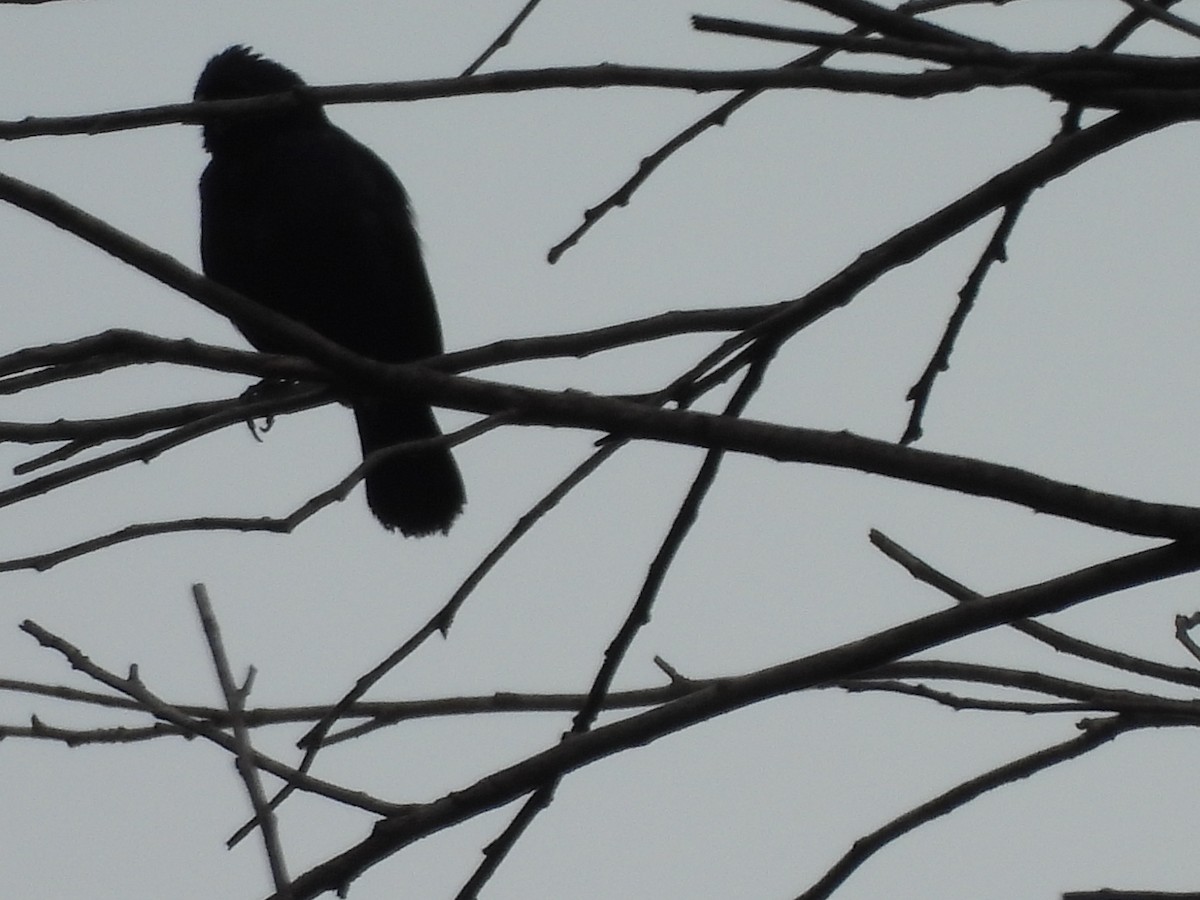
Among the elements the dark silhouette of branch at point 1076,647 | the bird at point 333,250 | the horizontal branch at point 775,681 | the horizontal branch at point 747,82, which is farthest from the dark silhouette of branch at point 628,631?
the bird at point 333,250

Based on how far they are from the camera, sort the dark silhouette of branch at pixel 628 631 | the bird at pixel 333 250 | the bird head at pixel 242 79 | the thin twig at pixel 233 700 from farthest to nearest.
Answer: the bird head at pixel 242 79
the bird at pixel 333 250
the dark silhouette of branch at pixel 628 631
the thin twig at pixel 233 700

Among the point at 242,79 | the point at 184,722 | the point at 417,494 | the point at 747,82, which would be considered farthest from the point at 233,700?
the point at 242,79

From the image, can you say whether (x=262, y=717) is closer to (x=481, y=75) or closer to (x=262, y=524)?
(x=262, y=524)

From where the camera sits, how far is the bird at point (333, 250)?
4.25 metres

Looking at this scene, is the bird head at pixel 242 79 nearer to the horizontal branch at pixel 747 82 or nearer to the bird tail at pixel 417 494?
the bird tail at pixel 417 494

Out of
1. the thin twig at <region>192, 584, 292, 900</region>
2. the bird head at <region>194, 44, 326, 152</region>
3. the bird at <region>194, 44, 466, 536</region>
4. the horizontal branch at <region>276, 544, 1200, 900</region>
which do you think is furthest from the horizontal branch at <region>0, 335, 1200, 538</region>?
the bird head at <region>194, 44, 326, 152</region>

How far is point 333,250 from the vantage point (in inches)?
169

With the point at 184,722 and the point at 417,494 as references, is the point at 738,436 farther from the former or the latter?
the point at 417,494

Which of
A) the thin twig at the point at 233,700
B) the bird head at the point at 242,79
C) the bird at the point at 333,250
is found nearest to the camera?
the thin twig at the point at 233,700

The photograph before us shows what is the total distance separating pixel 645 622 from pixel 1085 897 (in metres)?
0.45

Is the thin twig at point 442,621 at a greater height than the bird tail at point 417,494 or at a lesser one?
lesser

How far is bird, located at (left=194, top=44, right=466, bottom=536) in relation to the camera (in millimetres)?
4246

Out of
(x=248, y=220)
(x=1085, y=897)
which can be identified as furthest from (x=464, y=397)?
(x=248, y=220)

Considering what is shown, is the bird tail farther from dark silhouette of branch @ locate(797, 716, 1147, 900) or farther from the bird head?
dark silhouette of branch @ locate(797, 716, 1147, 900)
